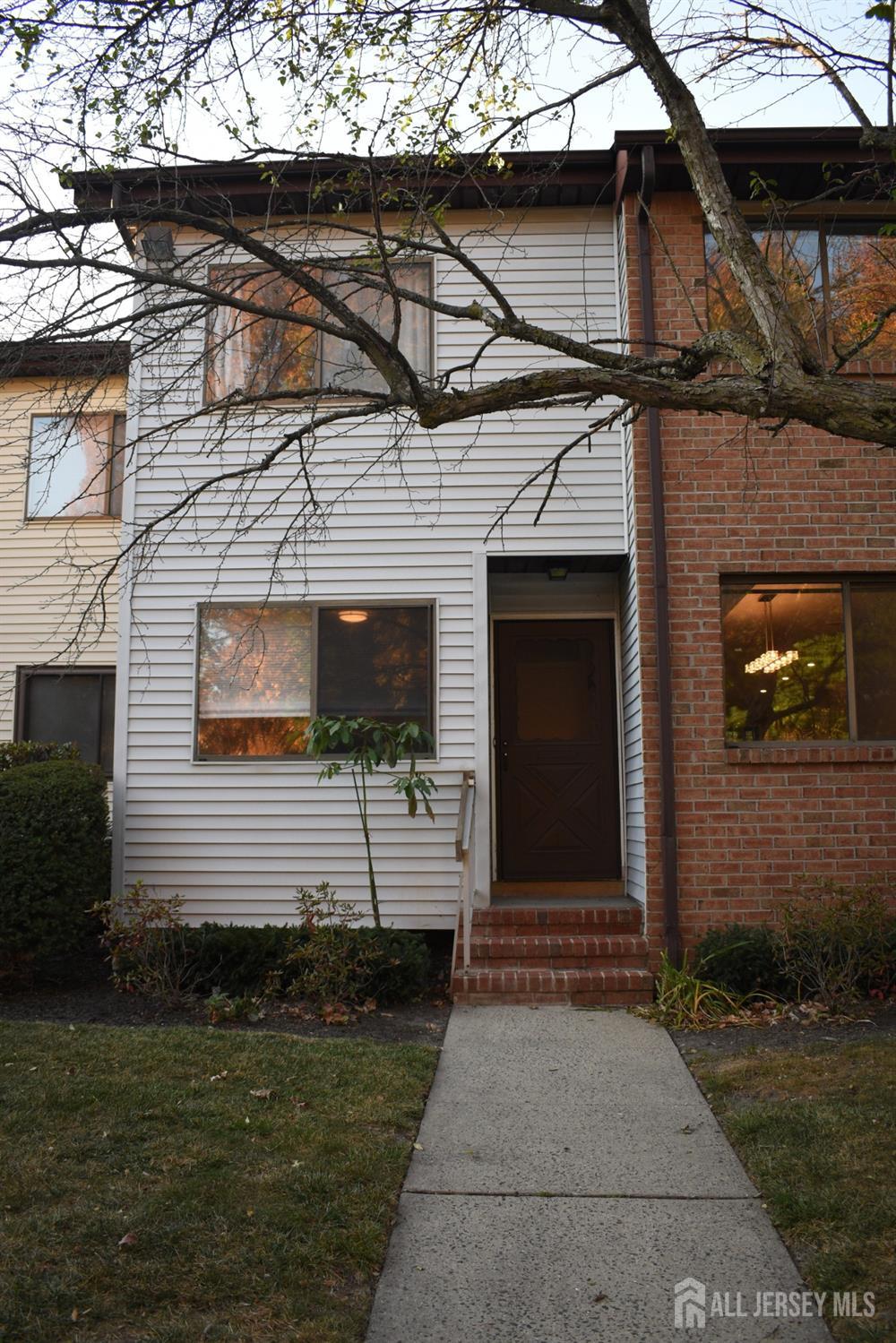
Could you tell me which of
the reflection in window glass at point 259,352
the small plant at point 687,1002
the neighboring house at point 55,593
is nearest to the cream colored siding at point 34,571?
the neighboring house at point 55,593

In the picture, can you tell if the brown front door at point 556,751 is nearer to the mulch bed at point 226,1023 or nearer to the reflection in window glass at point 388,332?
the mulch bed at point 226,1023

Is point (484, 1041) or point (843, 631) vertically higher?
point (843, 631)

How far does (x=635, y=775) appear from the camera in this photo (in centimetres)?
840

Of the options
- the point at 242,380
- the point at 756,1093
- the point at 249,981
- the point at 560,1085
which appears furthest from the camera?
the point at 242,380

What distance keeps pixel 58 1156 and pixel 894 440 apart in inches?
165

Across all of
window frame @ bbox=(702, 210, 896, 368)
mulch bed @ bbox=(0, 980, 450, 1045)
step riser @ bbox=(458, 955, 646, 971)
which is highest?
window frame @ bbox=(702, 210, 896, 368)

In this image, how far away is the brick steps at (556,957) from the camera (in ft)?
24.0

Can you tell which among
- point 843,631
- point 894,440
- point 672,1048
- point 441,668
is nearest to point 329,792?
point 441,668

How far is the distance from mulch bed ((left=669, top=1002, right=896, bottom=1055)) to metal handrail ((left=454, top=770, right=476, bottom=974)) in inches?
62.7

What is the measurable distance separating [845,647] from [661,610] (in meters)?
1.45

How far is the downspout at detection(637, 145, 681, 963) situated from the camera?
7.63m

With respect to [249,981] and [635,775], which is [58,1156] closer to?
[249,981]

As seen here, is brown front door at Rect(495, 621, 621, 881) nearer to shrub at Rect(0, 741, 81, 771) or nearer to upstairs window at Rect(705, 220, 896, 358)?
upstairs window at Rect(705, 220, 896, 358)

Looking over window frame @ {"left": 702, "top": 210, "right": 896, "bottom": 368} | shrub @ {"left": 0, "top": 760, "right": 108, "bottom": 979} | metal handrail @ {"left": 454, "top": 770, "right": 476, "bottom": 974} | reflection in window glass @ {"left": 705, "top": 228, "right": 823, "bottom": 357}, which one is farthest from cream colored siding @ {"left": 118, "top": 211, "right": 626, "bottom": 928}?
window frame @ {"left": 702, "top": 210, "right": 896, "bottom": 368}
